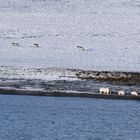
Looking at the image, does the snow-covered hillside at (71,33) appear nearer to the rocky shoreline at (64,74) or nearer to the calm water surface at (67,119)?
the rocky shoreline at (64,74)

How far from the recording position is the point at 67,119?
118 feet

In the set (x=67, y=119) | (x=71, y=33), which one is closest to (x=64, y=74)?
(x=67, y=119)

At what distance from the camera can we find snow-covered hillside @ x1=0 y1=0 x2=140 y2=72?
57969 millimetres

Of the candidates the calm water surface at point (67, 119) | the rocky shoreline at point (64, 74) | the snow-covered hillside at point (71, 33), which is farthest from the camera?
the snow-covered hillside at point (71, 33)

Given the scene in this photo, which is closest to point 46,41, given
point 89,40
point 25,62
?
point 89,40

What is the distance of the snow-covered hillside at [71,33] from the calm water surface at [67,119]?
507 inches

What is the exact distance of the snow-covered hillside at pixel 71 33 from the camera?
190ft

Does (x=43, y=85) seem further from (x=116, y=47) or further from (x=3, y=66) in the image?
(x=116, y=47)

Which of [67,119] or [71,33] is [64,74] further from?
[71,33]

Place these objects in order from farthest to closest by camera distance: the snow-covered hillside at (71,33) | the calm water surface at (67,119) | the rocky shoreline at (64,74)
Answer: the snow-covered hillside at (71,33), the rocky shoreline at (64,74), the calm water surface at (67,119)

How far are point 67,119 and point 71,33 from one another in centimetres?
3561

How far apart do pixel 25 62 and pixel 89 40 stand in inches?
537

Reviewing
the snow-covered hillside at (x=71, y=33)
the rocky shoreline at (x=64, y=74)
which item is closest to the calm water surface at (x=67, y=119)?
the rocky shoreline at (x=64, y=74)

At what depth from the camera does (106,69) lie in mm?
54094
